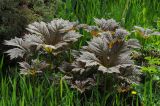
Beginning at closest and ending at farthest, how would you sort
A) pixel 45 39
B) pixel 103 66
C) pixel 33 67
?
pixel 103 66 < pixel 33 67 < pixel 45 39

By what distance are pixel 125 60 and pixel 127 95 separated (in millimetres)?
258

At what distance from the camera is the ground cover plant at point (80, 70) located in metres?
2.62

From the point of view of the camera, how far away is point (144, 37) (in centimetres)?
307

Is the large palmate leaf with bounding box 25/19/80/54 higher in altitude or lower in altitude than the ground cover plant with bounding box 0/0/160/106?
higher

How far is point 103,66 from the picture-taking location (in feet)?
8.72

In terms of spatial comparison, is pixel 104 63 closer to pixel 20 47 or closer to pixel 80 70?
pixel 80 70

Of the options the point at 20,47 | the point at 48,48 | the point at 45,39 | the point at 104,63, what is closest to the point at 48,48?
the point at 48,48

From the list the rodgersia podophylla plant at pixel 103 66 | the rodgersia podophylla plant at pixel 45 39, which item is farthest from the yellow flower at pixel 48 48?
the rodgersia podophylla plant at pixel 103 66

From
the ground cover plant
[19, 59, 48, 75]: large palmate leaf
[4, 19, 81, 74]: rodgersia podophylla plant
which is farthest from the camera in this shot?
[4, 19, 81, 74]: rodgersia podophylla plant

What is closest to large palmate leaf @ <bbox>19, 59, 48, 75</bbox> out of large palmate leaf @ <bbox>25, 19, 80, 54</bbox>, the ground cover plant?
the ground cover plant

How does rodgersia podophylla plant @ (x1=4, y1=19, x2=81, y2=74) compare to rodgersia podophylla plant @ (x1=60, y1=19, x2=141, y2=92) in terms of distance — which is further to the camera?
rodgersia podophylla plant @ (x1=4, y1=19, x2=81, y2=74)

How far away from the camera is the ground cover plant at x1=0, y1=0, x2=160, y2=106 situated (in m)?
2.62

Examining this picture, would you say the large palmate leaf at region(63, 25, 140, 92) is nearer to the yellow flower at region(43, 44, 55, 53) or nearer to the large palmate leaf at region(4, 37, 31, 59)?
the yellow flower at region(43, 44, 55, 53)

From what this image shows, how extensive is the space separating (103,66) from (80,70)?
6.4 inches
